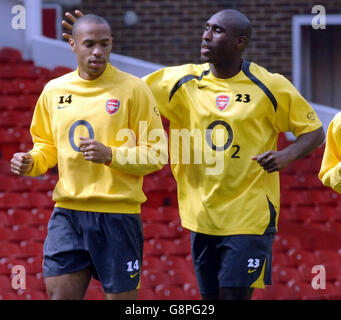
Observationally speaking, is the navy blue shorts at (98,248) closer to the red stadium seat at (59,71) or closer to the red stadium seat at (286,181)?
the red stadium seat at (286,181)

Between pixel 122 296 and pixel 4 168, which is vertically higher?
pixel 122 296

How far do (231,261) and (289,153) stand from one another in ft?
2.08

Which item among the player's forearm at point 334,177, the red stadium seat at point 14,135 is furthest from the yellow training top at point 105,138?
the red stadium seat at point 14,135

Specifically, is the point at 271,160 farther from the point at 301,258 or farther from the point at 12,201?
the point at 12,201

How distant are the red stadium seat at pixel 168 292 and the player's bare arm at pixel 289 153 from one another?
2336 mm

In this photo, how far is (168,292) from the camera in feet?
23.1

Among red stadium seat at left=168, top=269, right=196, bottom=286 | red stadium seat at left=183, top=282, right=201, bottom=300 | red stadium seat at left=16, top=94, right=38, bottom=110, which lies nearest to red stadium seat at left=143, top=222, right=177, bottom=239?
red stadium seat at left=168, top=269, right=196, bottom=286

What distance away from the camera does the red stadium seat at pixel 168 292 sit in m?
7.02

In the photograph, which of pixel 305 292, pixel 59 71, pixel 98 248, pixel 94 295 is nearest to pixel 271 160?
pixel 98 248

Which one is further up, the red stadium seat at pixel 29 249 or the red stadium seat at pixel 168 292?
the red stadium seat at pixel 29 249

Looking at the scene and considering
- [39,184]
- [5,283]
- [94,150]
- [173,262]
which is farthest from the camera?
[39,184]

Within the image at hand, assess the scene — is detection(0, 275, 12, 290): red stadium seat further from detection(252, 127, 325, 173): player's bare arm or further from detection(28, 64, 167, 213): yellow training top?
detection(252, 127, 325, 173): player's bare arm

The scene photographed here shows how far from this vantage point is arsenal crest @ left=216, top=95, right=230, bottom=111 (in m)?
5.07
